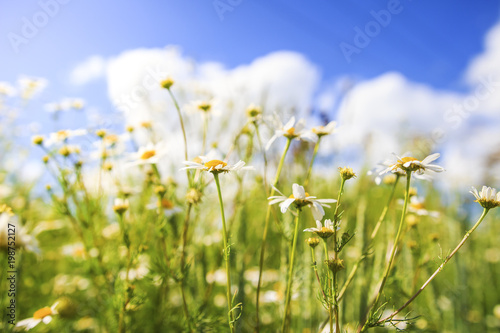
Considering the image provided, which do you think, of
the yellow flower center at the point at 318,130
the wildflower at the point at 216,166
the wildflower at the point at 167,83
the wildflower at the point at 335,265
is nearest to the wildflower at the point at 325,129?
the yellow flower center at the point at 318,130

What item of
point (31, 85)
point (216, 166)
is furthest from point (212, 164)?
point (31, 85)

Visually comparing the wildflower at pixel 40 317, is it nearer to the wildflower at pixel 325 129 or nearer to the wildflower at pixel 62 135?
the wildflower at pixel 62 135

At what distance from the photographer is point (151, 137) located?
1.52 m

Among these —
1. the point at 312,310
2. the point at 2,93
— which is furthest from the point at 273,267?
the point at 2,93

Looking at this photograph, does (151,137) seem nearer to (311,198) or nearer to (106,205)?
(106,205)

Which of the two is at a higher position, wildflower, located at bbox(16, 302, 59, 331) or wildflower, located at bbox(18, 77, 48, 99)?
wildflower, located at bbox(18, 77, 48, 99)

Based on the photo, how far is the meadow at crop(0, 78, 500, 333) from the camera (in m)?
0.79

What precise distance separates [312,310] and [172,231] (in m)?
0.63

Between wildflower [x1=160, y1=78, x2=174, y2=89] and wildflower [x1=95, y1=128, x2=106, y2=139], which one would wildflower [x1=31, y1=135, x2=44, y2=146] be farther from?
wildflower [x1=160, y1=78, x2=174, y2=89]

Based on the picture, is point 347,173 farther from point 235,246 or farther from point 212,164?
point 235,246

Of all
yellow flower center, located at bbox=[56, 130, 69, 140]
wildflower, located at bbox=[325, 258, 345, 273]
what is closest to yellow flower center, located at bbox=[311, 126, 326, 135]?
wildflower, located at bbox=[325, 258, 345, 273]

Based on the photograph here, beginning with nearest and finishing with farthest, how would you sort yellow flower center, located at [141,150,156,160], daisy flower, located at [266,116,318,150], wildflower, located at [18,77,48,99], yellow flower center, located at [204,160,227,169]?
yellow flower center, located at [204,160,227,169] < daisy flower, located at [266,116,318,150] < yellow flower center, located at [141,150,156,160] < wildflower, located at [18,77,48,99]

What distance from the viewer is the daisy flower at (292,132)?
92 cm

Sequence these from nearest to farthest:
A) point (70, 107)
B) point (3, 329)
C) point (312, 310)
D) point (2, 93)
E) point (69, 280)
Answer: point (3, 329), point (312, 310), point (70, 107), point (69, 280), point (2, 93)
